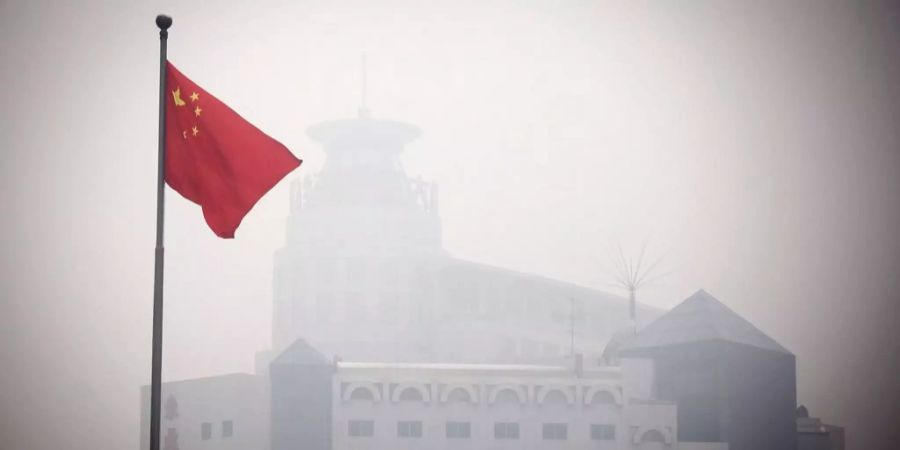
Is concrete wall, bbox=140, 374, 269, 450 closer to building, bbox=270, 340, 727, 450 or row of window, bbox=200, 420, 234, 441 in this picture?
row of window, bbox=200, 420, 234, 441

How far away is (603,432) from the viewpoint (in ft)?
107

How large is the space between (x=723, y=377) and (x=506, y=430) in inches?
301

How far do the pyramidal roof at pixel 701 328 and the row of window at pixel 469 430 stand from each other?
3.70m

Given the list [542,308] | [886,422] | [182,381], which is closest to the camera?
[182,381]

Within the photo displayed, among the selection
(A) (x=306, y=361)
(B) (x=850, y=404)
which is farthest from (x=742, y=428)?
(A) (x=306, y=361)

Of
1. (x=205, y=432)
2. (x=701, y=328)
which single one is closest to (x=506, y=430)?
(x=701, y=328)

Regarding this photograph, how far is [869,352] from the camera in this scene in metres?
39.7

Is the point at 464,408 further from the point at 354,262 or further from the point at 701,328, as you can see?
the point at 354,262

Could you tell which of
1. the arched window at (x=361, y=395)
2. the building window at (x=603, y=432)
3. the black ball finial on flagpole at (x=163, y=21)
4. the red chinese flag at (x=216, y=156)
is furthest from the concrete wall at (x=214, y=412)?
the black ball finial on flagpole at (x=163, y=21)

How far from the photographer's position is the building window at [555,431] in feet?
108

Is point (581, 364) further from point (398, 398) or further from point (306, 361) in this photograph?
point (306, 361)

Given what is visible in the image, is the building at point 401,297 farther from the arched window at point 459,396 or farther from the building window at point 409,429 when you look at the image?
the building window at point 409,429

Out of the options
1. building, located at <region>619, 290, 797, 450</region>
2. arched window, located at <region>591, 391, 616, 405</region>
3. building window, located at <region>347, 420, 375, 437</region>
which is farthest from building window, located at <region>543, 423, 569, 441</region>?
building window, located at <region>347, 420, 375, 437</region>

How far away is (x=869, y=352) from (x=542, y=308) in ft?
44.3
